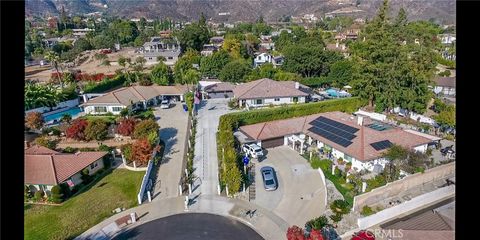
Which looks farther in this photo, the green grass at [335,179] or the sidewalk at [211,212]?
the green grass at [335,179]

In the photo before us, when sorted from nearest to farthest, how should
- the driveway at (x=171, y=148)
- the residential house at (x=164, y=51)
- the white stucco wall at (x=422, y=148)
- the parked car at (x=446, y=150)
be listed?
1. the driveway at (x=171, y=148)
2. the white stucco wall at (x=422, y=148)
3. the parked car at (x=446, y=150)
4. the residential house at (x=164, y=51)

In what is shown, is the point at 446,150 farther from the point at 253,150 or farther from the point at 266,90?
the point at 266,90

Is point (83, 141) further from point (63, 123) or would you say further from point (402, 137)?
point (402, 137)

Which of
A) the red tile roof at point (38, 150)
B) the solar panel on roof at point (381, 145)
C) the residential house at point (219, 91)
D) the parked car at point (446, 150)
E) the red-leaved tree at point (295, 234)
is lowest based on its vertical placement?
the red-leaved tree at point (295, 234)

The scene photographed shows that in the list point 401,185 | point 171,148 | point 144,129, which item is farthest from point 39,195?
point 401,185

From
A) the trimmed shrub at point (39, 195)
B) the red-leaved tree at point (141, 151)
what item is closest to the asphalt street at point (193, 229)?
the red-leaved tree at point (141, 151)

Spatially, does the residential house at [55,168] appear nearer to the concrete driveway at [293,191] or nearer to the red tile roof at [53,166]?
the red tile roof at [53,166]
